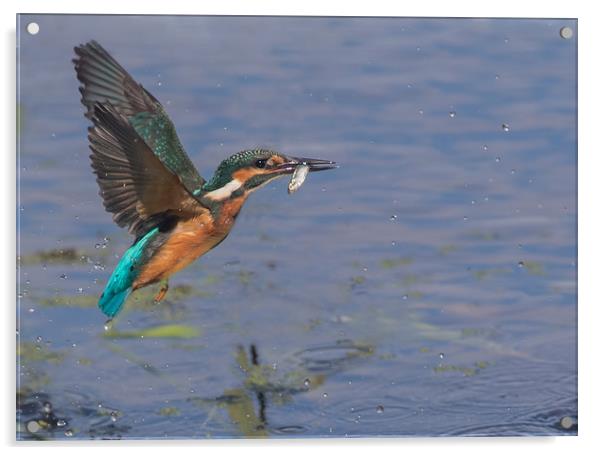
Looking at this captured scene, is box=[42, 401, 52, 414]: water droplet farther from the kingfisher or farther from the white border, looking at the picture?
the kingfisher

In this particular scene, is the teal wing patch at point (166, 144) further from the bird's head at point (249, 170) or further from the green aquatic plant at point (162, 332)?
the green aquatic plant at point (162, 332)

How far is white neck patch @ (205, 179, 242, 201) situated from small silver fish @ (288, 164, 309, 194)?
123 millimetres

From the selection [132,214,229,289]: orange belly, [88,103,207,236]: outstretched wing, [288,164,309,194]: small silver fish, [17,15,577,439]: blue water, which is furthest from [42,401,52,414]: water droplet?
[288,164,309,194]: small silver fish

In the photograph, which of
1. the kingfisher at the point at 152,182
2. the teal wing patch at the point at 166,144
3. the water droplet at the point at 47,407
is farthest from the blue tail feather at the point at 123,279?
the water droplet at the point at 47,407

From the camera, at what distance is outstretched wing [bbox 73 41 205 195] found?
283cm

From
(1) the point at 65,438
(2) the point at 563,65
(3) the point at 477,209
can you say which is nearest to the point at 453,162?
(3) the point at 477,209

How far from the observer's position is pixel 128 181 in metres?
2.81

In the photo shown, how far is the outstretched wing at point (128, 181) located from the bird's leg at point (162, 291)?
0.13 meters

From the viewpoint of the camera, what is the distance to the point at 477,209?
2885 millimetres

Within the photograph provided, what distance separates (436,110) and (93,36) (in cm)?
83

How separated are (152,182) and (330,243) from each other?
1.45 feet
